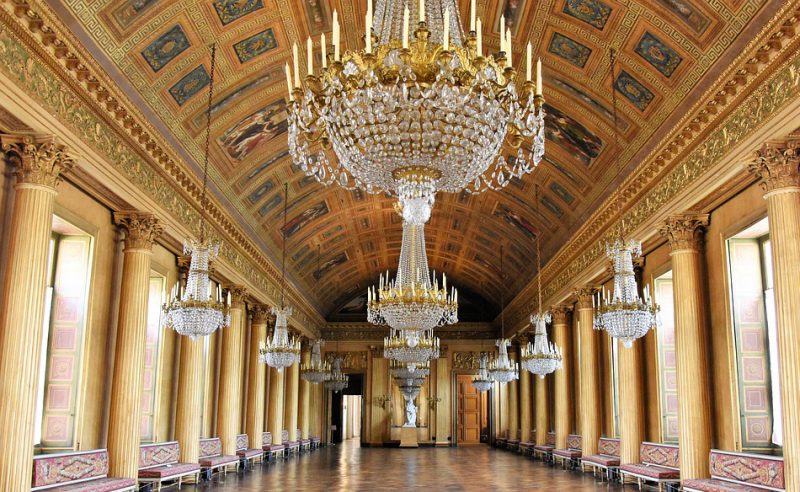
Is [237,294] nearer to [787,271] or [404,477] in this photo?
[404,477]

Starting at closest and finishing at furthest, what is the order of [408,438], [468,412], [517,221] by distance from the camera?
[517,221], [408,438], [468,412]

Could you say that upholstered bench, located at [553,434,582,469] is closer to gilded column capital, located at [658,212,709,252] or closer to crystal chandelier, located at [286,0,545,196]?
gilded column capital, located at [658,212,709,252]

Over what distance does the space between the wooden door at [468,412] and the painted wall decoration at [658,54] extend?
2715 cm

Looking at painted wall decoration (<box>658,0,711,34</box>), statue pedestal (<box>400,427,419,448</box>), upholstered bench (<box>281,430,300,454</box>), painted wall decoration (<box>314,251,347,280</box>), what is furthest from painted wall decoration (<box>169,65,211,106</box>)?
statue pedestal (<box>400,427,419,448</box>)

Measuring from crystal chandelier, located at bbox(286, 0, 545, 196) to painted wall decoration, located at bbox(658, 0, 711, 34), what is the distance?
5.04 metres

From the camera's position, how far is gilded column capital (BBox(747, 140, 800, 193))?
27.4ft

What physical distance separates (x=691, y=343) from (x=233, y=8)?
8869mm

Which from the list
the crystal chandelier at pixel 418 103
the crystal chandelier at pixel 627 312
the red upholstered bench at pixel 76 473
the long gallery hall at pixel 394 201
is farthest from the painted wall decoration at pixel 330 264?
the crystal chandelier at pixel 418 103

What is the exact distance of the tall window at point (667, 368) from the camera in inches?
538

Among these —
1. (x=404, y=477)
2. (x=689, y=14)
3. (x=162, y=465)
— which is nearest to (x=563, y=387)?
(x=404, y=477)

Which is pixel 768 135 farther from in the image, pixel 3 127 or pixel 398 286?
pixel 3 127

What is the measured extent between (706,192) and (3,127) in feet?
30.7

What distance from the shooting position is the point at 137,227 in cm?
1153

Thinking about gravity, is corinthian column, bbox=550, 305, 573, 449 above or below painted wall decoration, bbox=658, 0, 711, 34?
below
